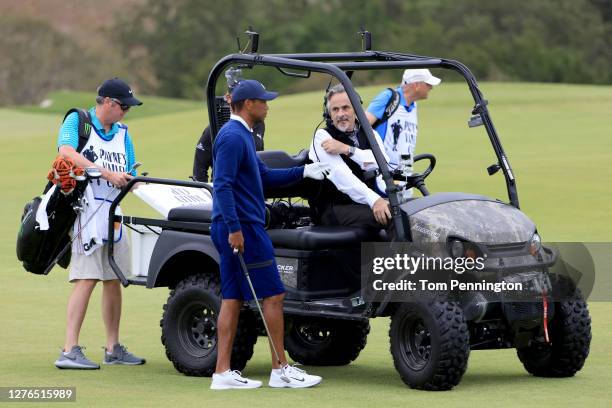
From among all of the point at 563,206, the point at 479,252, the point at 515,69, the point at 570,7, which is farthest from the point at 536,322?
the point at 570,7

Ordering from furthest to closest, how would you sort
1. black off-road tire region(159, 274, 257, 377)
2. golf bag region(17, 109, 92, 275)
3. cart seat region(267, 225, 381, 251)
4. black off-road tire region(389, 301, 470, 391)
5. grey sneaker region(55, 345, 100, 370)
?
1. golf bag region(17, 109, 92, 275)
2. grey sneaker region(55, 345, 100, 370)
3. black off-road tire region(159, 274, 257, 377)
4. cart seat region(267, 225, 381, 251)
5. black off-road tire region(389, 301, 470, 391)

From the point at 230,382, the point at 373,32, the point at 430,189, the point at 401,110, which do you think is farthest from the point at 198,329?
the point at 373,32

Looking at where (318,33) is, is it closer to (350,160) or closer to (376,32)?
(376,32)

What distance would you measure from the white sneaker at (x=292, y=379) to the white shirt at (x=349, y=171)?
0.99m

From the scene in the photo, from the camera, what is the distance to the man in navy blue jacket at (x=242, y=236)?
8.15 meters

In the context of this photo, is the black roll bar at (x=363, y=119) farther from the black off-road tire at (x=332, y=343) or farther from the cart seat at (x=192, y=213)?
the black off-road tire at (x=332, y=343)

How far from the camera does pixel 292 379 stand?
27.1 ft

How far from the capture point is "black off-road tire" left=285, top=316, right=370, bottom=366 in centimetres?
939

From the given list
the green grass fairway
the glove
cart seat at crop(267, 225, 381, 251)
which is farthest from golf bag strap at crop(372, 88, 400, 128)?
cart seat at crop(267, 225, 381, 251)

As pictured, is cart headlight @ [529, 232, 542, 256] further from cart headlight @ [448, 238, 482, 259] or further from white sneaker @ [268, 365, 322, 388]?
white sneaker @ [268, 365, 322, 388]

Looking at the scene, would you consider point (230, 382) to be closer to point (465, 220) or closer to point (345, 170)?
point (345, 170)

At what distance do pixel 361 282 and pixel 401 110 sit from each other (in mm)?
2555

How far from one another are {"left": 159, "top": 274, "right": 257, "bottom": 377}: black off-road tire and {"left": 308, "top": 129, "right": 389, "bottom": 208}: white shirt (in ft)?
3.01

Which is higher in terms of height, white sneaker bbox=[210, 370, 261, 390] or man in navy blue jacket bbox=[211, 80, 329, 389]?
man in navy blue jacket bbox=[211, 80, 329, 389]
